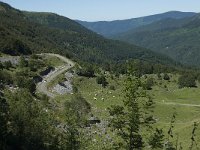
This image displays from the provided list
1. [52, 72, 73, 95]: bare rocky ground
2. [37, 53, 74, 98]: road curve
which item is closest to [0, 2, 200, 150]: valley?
[37, 53, 74, 98]: road curve

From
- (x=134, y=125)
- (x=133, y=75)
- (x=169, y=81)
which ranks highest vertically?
(x=133, y=75)

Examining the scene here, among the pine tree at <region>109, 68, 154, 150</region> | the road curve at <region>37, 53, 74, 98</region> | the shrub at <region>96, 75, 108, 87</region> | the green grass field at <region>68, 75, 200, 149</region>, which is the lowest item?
the green grass field at <region>68, 75, 200, 149</region>

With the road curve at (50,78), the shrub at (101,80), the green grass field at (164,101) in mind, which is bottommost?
the green grass field at (164,101)

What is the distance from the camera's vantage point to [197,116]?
3644 inches

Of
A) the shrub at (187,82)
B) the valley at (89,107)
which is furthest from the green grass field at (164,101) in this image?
the shrub at (187,82)

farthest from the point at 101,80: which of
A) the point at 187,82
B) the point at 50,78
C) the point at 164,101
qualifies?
the point at 187,82

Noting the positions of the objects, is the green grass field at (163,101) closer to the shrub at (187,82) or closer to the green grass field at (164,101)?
the green grass field at (164,101)

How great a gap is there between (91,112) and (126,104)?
213 ft

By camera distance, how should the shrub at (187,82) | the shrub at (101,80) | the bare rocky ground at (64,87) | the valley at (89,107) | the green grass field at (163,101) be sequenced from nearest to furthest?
1. the valley at (89,107)
2. the green grass field at (163,101)
3. the bare rocky ground at (64,87)
4. the shrub at (101,80)
5. the shrub at (187,82)

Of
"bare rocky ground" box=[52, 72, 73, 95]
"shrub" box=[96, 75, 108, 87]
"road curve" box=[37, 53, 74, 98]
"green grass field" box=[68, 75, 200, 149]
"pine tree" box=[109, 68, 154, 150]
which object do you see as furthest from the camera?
"shrub" box=[96, 75, 108, 87]

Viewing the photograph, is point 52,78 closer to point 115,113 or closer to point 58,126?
point 58,126

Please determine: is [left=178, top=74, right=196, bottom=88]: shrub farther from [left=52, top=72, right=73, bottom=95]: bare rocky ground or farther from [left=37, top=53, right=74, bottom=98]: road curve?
[left=52, top=72, right=73, bottom=95]: bare rocky ground

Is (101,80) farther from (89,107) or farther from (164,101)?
(89,107)

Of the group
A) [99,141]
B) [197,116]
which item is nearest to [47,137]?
[99,141]
